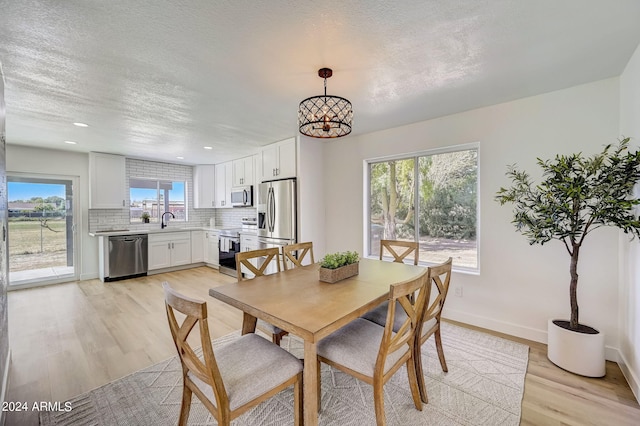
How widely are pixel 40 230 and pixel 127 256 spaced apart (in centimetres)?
143

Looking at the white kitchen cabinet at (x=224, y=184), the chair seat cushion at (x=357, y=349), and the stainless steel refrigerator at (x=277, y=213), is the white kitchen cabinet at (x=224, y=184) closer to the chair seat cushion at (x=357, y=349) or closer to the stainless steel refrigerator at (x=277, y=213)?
the stainless steel refrigerator at (x=277, y=213)

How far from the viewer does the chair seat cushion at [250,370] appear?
1.32 metres

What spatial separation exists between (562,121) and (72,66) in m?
4.17

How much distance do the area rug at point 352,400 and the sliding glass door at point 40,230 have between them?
4272mm

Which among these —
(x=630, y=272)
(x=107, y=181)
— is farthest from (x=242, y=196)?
(x=630, y=272)

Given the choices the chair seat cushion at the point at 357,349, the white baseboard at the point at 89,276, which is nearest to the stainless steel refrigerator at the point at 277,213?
the chair seat cushion at the point at 357,349

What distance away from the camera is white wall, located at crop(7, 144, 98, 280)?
4.52 meters

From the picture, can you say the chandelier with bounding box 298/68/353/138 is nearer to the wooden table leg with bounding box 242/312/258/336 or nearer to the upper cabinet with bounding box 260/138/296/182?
the wooden table leg with bounding box 242/312/258/336

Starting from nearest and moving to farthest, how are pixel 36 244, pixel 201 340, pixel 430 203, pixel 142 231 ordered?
1. pixel 201 340
2. pixel 430 203
3. pixel 36 244
4. pixel 142 231

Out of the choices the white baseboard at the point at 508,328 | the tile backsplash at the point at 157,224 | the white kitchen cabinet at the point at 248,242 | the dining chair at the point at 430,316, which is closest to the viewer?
the dining chair at the point at 430,316

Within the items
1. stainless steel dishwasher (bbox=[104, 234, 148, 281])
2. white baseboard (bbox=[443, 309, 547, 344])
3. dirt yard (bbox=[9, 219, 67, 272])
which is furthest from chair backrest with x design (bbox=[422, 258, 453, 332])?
dirt yard (bbox=[9, 219, 67, 272])

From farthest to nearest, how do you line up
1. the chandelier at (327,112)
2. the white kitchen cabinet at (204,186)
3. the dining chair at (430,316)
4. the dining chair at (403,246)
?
the white kitchen cabinet at (204,186)
the dining chair at (403,246)
the chandelier at (327,112)
the dining chair at (430,316)

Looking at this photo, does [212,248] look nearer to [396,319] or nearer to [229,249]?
[229,249]

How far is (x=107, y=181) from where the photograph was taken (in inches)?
203
